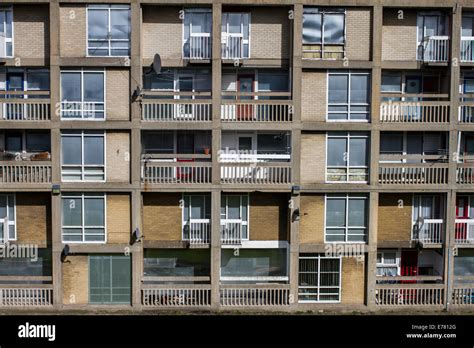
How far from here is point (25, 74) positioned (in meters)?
16.6

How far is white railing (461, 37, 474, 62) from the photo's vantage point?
53.7ft

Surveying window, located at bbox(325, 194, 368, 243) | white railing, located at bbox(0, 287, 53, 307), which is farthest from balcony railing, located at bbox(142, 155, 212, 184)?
white railing, located at bbox(0, 287, 53, 307)

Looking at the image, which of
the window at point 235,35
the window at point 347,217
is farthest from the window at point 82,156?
the window at point 347,217

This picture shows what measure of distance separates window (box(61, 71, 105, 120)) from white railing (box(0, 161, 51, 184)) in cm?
220

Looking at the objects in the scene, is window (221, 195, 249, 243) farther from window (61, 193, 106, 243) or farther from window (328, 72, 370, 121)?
window (328, 72, 370, 121)

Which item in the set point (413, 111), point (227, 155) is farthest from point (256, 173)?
point (413, 111)

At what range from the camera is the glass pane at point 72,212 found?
1590 cm

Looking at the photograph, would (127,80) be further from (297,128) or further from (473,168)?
(473,168)

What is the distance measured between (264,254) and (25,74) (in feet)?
39.5

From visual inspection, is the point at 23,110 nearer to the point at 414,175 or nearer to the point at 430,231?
the point at 414,175

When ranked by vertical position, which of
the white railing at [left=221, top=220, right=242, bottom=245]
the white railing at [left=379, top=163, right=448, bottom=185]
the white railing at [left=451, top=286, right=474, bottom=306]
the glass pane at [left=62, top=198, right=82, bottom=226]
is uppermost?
the white railing at [left=379, top=163, right=448, bottom=185]

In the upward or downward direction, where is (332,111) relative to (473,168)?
upward

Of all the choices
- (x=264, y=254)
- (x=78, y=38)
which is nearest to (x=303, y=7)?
(x=78, y=38)
